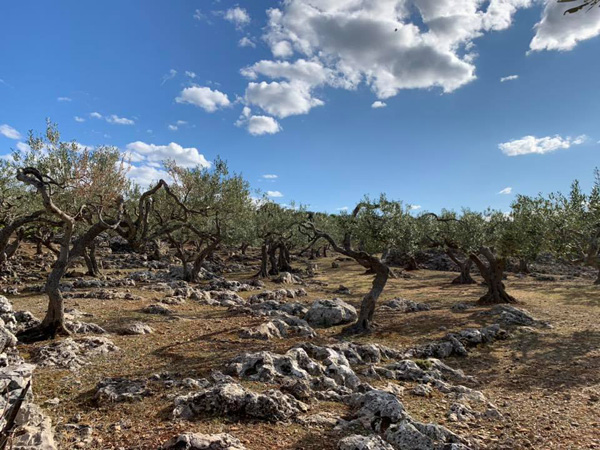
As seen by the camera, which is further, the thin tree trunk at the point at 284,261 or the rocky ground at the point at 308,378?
the thin tree trunk at the point at 284,261

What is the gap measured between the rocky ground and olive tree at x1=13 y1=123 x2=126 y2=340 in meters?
2.08

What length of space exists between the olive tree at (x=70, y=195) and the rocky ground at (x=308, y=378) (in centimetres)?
208

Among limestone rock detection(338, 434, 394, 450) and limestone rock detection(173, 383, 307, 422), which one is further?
limestone rock detection(173, 383, 307, 422)

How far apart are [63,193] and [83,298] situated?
341 inches

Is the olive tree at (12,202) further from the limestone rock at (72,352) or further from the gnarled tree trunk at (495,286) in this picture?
the gnarled tree trunk at (495,286)

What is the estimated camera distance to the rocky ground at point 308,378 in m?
9.18

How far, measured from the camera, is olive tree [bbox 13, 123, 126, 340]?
16.9m

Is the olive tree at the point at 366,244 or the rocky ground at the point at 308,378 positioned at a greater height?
the olive tree at the point at 366,244

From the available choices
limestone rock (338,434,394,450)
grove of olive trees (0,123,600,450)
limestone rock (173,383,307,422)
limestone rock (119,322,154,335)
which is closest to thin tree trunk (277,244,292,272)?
grove of olive trees (0,123,600,450)

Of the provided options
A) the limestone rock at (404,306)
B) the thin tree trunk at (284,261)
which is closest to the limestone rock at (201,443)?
the limestone rock at (404,306)

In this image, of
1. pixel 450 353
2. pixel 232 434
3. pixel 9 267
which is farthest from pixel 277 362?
pixel 9 267

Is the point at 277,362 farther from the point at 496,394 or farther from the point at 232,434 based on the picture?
the point at 496,394

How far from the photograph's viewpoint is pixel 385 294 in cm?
3734

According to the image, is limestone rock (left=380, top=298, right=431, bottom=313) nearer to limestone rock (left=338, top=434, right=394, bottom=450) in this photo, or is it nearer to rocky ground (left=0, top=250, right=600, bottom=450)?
rocky ground (left=0, top=250, right=600, bottom=450)
